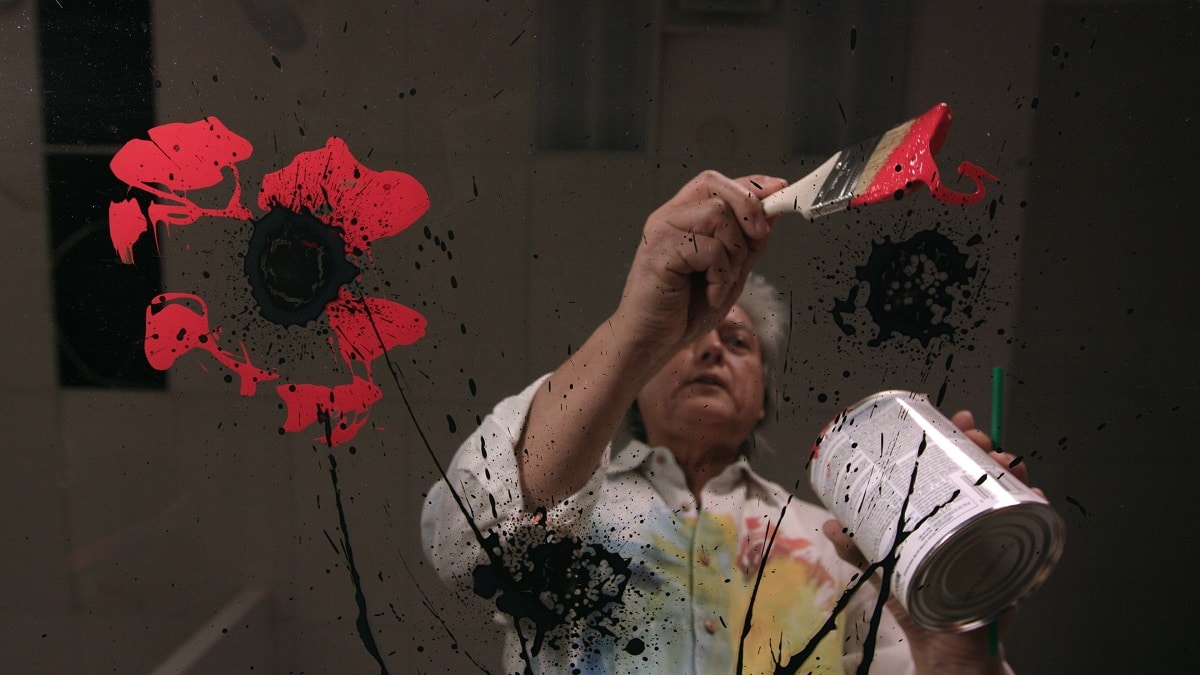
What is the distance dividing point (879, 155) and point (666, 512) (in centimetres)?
35

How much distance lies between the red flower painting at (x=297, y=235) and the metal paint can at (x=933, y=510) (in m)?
0.40

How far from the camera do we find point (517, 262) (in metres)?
0.63

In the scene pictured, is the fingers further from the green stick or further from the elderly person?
the green stick

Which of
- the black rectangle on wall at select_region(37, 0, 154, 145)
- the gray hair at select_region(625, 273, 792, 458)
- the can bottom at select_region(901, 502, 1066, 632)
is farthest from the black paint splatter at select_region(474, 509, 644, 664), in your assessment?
the black rectangle on wall at select_region(37, 0, 154, 145)

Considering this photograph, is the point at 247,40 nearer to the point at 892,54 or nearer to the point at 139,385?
the point at 139,385

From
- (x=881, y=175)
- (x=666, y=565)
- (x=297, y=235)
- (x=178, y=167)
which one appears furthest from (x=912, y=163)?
(x=178, y=167)

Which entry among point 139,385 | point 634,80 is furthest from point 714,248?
point 139,385

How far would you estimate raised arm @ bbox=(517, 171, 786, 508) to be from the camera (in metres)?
0.58

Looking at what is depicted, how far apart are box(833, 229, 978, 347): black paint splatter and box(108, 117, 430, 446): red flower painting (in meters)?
0.40

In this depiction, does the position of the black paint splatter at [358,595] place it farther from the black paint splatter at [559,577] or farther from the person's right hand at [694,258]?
the person's right hand at [694,258]

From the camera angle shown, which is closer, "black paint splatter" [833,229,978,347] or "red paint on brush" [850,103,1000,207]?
"red paint on brush" [850,103,1000,207]

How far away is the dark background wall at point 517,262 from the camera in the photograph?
0.59 meters

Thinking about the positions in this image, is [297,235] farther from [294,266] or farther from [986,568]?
[986,568]

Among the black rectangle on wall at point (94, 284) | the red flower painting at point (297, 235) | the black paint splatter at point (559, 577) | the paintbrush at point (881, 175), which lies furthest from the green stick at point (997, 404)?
the black rectangle on wall at point (94, 284)
